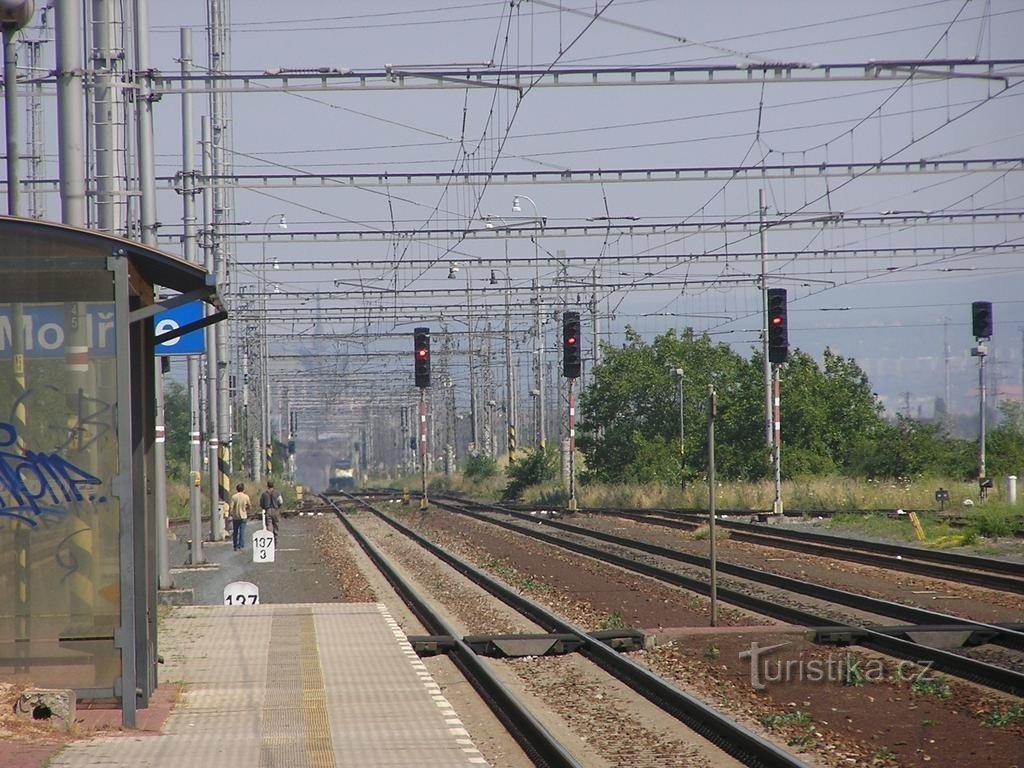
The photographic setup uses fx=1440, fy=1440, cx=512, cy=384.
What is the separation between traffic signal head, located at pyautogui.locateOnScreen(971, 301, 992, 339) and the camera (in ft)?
127

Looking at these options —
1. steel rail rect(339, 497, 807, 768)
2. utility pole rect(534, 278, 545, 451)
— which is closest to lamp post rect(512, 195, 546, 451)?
utility pole rect(534, 278, 545, 451)

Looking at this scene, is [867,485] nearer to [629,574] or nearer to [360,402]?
[629,574]

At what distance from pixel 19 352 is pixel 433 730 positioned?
366 centimetres

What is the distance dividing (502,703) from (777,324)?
23.3m

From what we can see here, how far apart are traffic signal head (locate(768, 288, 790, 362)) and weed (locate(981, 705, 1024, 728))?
23447 millimetres

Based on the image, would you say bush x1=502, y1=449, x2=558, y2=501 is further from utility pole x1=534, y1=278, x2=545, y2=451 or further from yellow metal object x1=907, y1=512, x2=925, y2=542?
yellow metal object x1=907, y1=512, x2=925, y2=542

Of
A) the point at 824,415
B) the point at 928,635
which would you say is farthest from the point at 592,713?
the point at 824,415

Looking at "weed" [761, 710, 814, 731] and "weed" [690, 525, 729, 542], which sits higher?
"weed" [761, 710, 814, 731]

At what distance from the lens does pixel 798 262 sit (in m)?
44.4

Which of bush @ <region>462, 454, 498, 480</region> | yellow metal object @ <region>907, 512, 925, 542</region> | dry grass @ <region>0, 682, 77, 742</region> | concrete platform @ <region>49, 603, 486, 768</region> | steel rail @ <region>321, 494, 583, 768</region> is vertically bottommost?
bush @ <region>462, 454, 498, 480</region>

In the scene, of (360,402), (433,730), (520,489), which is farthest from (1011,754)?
(360,402)

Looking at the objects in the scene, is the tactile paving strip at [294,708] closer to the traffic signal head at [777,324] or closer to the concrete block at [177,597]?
the concrete block at [177,597]

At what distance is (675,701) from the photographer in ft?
38.0

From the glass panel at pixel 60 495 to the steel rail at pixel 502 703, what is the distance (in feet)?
9.47
